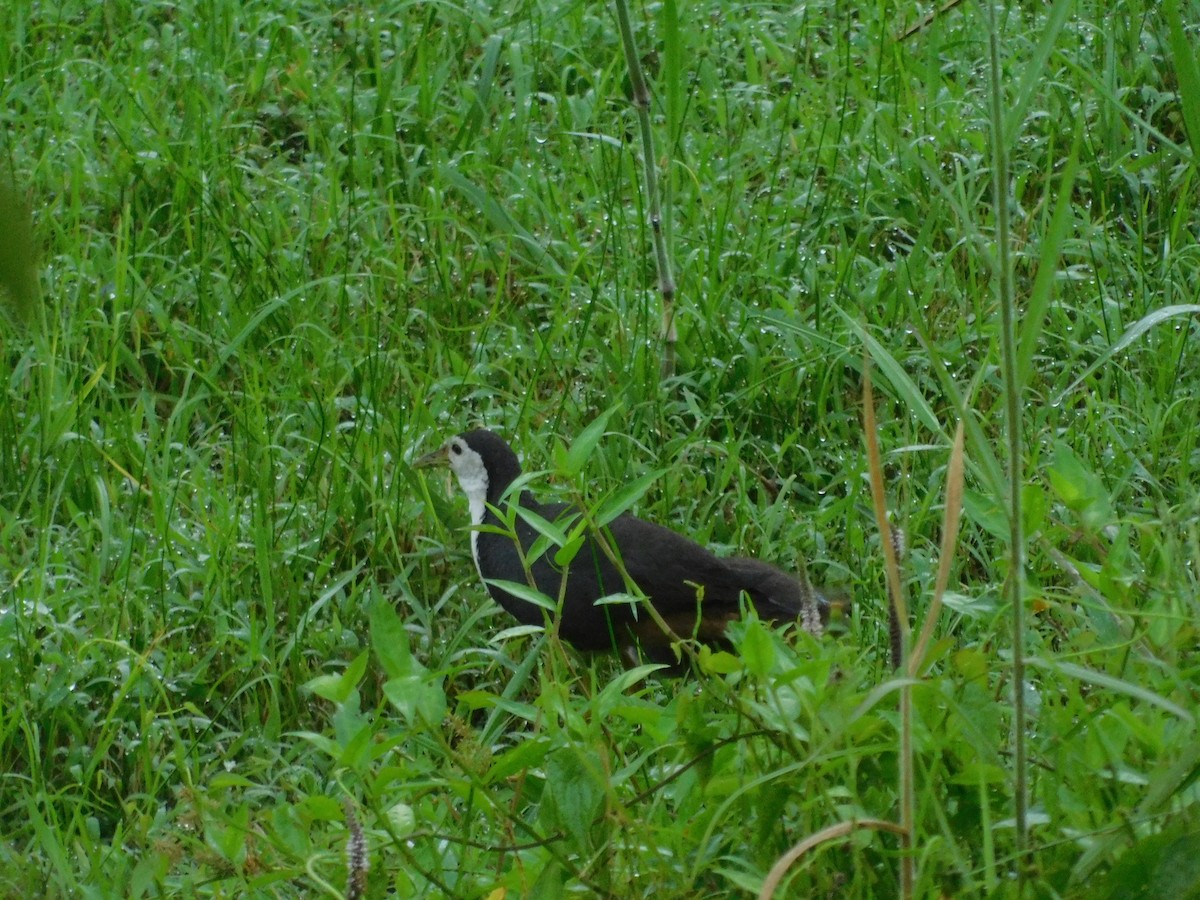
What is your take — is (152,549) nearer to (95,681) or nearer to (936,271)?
(95,681)

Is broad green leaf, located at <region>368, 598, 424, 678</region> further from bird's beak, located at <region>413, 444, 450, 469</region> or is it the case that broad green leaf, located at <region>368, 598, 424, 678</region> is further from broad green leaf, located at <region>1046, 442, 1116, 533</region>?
bird's beak, located at <region>413, 444, 450, 469</region>

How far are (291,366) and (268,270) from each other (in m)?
0.45

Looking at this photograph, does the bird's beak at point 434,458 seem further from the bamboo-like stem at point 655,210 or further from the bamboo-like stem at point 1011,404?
the bamboo-like stem at point 1011,404

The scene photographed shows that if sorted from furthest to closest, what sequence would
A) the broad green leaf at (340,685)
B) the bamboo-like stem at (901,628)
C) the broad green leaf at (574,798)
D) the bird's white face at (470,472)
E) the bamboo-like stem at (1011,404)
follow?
the bird's white face at (470,472) < the broad green leaf at (574,798) < the broad green leaf at (340,685) < the bamboo-like stem at (901,628) < the bamboo-like stem at (1011,404)

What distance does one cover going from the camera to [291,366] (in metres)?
4.92

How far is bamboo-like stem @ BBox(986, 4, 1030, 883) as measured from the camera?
4.96 feet

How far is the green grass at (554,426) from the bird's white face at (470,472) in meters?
0.12

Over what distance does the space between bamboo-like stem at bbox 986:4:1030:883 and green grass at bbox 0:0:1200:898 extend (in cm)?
7

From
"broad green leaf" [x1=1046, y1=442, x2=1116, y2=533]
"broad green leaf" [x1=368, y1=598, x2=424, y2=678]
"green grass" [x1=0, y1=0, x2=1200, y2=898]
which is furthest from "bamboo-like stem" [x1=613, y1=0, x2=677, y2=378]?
"broad green leaf" [x1=368, y1=598, x2=424, y2=678]

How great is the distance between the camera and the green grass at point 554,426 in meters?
2.01

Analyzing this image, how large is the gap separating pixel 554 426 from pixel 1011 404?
10.6ft

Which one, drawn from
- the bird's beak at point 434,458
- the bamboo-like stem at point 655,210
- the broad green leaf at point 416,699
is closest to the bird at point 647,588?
the bird's beak at point 434,458

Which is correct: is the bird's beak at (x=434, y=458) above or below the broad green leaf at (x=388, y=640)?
below

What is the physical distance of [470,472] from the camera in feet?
14.6
